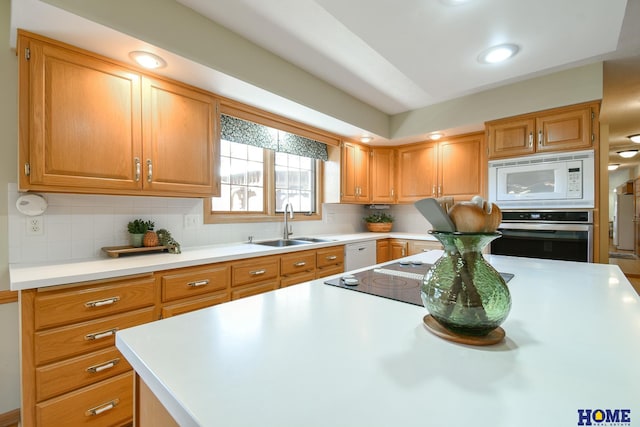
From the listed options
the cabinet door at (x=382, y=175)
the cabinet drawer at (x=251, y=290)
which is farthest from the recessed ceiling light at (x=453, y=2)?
the cabinet door at (x=382, y=175)

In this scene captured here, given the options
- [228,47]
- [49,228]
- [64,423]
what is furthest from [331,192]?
[64,423]

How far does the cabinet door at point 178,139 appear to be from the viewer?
191 cm

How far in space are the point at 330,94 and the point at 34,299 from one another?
8.59ft

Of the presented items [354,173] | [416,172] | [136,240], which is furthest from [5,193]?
[416,172]

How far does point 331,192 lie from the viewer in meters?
3.69

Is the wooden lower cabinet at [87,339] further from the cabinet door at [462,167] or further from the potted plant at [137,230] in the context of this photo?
the cabinet door at [462,167]

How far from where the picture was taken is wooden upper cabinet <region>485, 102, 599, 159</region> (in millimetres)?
2514

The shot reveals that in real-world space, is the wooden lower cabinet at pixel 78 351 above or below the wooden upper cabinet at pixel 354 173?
below

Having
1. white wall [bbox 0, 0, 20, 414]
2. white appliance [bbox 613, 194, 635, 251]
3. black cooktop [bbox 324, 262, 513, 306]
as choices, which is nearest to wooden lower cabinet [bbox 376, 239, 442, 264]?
black cooktop [bbox 324, 262, 513, 306]

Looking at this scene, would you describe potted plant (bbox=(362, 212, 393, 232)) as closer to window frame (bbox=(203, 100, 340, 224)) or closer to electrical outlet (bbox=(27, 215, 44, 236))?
window frame (bbox=(203, 100, 340, 224))

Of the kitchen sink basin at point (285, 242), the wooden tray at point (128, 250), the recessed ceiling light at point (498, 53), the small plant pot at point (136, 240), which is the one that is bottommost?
the kitchen sink basin at point (285, 242)

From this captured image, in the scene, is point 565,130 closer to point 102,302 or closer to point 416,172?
point 416,172

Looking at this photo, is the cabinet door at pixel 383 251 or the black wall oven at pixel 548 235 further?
the cabinet door at pixel 383 251

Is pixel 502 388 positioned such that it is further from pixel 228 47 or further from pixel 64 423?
pixel 228 47
